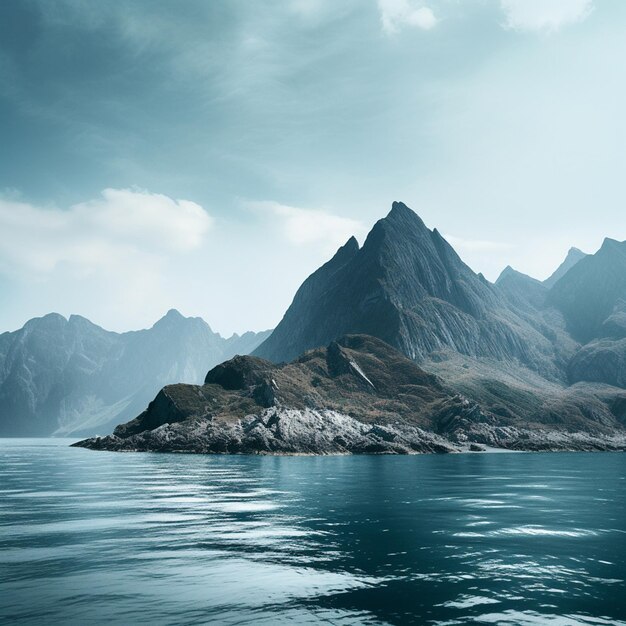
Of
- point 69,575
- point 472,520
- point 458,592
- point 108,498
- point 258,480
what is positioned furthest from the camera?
point 258,480

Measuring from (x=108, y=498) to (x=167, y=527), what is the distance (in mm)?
23171

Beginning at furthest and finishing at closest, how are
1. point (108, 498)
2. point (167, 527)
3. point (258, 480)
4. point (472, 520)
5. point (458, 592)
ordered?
point (258, 480)
point (108, 498)
point (472, 520)
point (167, 527)
point (458, 592)

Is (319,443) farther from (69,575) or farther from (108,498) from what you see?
(69,575)

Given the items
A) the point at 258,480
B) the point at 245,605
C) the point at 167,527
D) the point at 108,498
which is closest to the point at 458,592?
the point at 245,605

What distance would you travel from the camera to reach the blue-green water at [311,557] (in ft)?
83.6

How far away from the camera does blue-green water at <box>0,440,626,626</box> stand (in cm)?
2547

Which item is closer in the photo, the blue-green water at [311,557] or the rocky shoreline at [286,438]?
the blue-green water at [311,557]

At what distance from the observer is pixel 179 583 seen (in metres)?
29.7

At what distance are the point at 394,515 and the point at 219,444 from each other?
5128 inches

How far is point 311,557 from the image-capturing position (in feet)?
117

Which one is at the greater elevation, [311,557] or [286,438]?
[286,438]

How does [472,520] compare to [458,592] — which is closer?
[458,592]

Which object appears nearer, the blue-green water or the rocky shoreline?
the blue-green water

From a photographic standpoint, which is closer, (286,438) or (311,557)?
(311,557)
